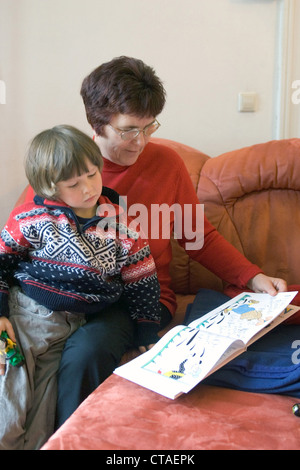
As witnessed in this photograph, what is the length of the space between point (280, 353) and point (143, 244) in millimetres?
480

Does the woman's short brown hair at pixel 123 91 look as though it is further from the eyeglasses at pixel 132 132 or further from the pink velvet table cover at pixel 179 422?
the pink velvet table cover at pixel 179 422

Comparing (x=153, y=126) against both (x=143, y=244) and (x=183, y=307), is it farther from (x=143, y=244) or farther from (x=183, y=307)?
(x=183, y=307)

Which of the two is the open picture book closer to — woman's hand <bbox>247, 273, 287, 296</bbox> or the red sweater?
woman's hand <bbox>247, 273, 287, 296</bbox>

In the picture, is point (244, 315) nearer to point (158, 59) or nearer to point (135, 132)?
point (135, 132)

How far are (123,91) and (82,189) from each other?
326 mm

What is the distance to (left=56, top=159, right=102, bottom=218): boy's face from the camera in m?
1.21

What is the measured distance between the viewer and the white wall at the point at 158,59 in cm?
193

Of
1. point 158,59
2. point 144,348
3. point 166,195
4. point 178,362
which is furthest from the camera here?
point 158,59

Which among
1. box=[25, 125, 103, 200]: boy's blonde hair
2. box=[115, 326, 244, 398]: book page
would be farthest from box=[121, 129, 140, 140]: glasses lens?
box=[115, 326, 244, 398]: book page

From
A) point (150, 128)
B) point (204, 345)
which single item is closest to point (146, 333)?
point (204, 345)

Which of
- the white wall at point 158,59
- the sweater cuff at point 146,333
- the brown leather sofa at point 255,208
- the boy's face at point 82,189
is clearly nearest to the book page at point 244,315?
the sweater cuff at point 146,333

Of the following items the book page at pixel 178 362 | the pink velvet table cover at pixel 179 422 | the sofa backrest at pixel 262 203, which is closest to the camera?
the pink velvet table cover at pixel 179 422

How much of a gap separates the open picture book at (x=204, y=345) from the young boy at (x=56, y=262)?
0.15 meters

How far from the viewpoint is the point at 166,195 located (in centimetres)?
154
